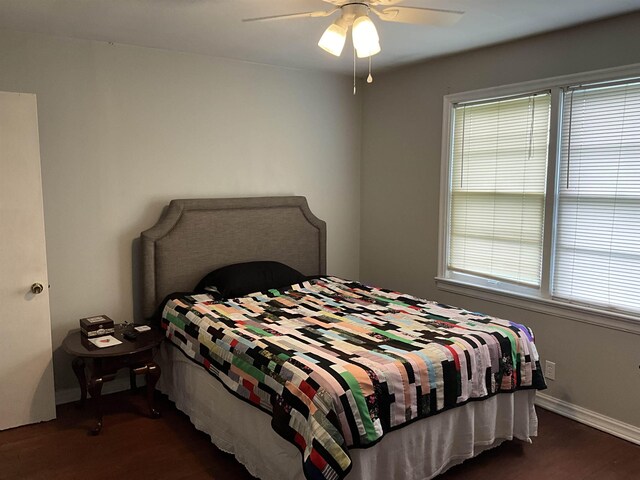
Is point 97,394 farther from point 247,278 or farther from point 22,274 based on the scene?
point 247,278

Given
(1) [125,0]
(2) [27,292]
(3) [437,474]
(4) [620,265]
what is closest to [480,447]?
(3) [437,474]

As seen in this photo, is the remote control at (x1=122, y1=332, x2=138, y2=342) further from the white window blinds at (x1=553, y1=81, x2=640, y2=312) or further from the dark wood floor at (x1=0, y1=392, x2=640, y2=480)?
the white window blinds at (x1=553, y1=81, x2=640, y2=312)

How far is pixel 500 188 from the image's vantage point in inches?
147

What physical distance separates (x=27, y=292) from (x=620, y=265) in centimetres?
360

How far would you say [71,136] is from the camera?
346cm

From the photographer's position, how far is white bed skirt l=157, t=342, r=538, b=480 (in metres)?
2.36

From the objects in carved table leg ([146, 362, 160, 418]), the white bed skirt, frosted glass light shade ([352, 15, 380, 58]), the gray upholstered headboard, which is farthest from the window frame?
carved table leg ([146, 362, 160, 418])

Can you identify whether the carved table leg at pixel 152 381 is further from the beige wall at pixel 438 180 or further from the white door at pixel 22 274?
the beige wall at pixel 438 180

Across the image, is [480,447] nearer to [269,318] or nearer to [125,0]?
[269,318]

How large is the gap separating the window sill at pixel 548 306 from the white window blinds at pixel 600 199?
0.07 metres

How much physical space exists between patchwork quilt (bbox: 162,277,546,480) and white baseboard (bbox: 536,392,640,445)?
0.66 meters

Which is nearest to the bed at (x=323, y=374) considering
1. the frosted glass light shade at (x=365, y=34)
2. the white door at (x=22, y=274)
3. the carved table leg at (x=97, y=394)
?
the carved table leg at (x=97, y=394)

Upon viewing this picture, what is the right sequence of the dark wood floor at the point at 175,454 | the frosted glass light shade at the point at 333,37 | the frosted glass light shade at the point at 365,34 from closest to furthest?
the frosted glass light shade at the point at 365,34 < the frosted glass light shade at the point at 333,37 < the dark wood floor at the point at 175,454

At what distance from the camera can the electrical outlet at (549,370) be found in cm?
345
